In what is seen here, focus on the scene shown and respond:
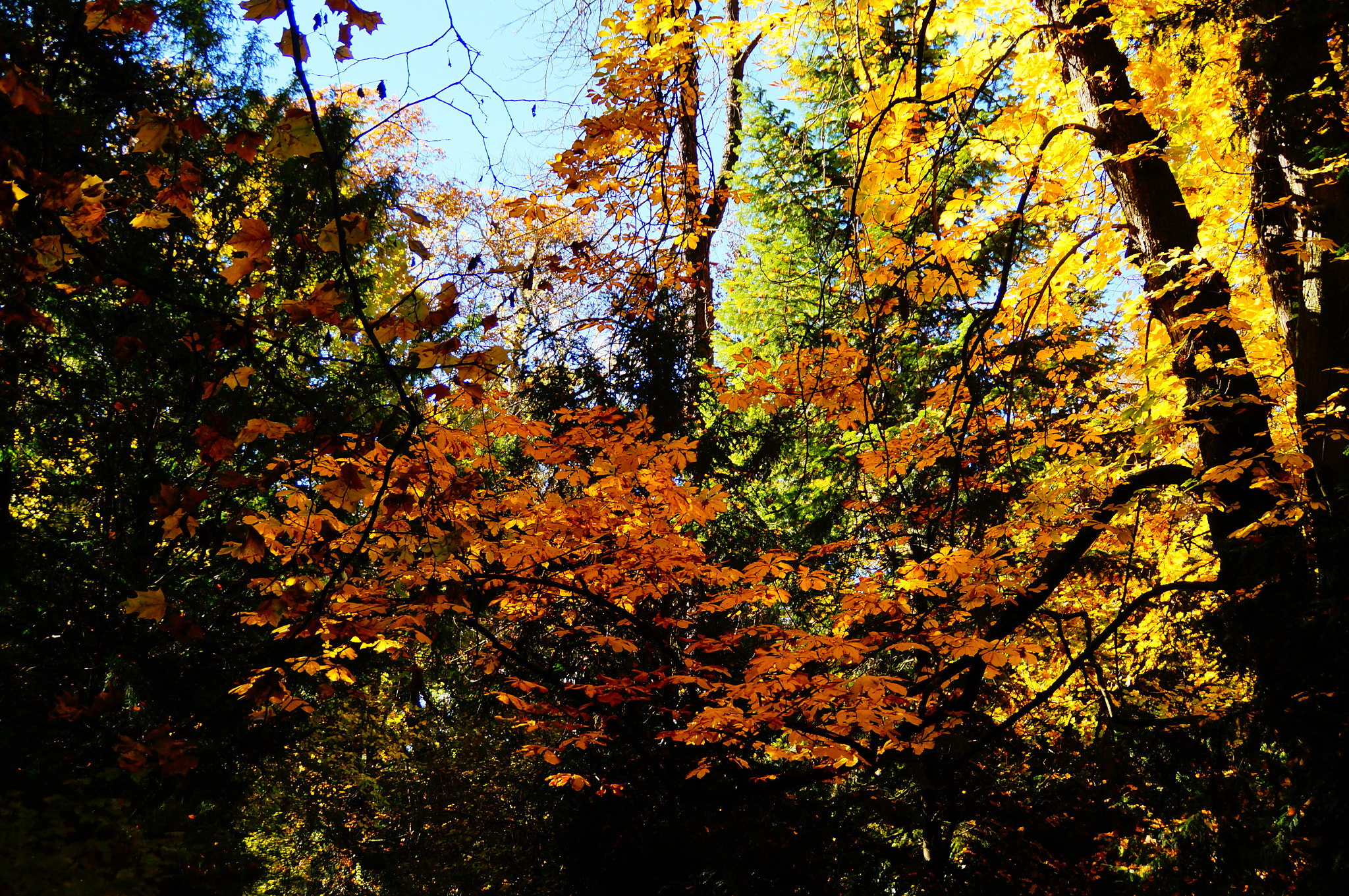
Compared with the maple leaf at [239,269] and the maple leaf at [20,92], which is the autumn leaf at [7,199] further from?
the maple leaf at [239,269]

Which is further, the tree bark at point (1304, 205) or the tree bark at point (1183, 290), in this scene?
the tree bark at point (1183, 290)

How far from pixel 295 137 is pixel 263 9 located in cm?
33

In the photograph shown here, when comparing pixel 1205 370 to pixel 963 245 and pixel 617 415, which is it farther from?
pixel 617 415

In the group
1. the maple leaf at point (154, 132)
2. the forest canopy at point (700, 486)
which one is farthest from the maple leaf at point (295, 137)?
the maple leaf at point (154, 132)

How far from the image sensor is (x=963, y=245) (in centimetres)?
366

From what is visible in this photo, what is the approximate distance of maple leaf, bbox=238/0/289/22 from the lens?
4.76ft

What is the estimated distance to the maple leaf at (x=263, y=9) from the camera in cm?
145

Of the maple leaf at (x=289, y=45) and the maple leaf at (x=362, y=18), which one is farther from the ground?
the maple leaf at (x=362, y=18)

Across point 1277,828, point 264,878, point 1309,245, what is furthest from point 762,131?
point 264,878

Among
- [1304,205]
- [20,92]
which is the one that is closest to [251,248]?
[20,92]

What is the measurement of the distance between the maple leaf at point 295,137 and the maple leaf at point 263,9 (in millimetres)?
278

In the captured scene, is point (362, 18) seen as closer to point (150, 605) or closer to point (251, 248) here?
point (251, 248)


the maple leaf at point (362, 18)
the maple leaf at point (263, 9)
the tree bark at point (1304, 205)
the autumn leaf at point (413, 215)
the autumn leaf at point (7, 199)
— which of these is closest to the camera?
the maple leaf at point (263, 9)

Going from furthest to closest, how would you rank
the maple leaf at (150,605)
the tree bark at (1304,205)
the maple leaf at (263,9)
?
the tree bark at (1304,205)
the maple leaf at (150,605)
the maple leaf at (263,9)
